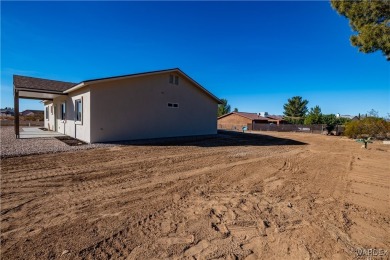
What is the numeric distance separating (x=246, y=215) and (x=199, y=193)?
126 cm

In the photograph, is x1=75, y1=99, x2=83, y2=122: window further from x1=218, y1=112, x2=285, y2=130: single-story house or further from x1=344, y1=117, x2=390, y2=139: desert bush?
x1=218, y1=112, x2=285, y2=130: single-story house

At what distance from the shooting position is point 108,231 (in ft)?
10.0

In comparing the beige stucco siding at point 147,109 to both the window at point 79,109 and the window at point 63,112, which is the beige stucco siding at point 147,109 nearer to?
the window at point 79,109

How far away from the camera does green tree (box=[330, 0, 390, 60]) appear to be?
8094 millimetres

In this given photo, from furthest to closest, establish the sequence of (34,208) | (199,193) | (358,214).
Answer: (199,193) → (358,214) → (34,208)

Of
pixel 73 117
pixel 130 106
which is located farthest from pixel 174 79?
pixel 73 117

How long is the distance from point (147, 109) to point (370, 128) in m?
21.8

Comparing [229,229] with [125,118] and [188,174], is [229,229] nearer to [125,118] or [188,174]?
[188,174]

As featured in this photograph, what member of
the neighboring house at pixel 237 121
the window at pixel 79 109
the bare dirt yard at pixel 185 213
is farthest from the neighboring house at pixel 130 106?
the neighboring house at pixel 237 121

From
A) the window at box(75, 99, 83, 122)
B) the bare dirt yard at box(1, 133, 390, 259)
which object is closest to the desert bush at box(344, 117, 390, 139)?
the bare dirt yard at box(1, 133, 390, 259)

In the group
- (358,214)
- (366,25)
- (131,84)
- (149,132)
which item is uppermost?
(366,25)

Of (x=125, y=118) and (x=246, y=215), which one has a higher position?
(x=125, y=118)

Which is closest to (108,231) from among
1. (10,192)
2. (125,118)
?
(10,192)

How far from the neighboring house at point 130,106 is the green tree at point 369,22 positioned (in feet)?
32.2
